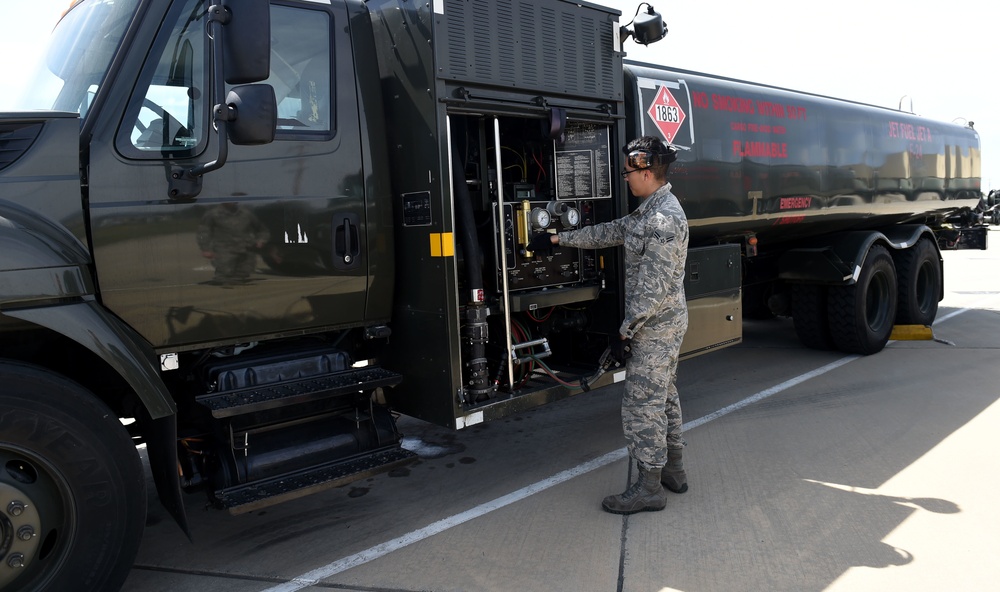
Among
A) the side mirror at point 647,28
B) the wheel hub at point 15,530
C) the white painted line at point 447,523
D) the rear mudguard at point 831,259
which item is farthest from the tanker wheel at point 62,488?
the rear mudguard at point 831,259

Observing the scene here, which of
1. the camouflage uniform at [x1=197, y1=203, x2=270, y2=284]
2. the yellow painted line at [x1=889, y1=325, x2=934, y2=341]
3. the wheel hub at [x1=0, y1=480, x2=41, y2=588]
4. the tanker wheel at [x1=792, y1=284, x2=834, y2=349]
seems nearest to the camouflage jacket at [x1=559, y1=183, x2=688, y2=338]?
the camouflage uniform at [x1=197, y1=203, x2=270, y2=284]

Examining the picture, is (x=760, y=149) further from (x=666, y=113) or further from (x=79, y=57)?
(x=79, y=57)

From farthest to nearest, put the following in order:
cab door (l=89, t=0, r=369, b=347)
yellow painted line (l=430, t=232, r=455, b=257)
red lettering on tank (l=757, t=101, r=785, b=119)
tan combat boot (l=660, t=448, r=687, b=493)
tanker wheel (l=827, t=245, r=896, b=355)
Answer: tanker wheel (l=827, t=245, r=896, b=355) < red lettering on tank (l=757, t=101, r=785, b=119) < tan combat boot (l=660, t=448, r=687, b=493) < yellow painted line (l=430, t=232, r=455, b=257) < cab door (l=89, t=0, r=369, b=347)

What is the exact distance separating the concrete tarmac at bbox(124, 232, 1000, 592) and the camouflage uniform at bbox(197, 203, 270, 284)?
144 cm

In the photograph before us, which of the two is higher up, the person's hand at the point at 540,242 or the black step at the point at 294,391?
the person's hand at the point at 540,242

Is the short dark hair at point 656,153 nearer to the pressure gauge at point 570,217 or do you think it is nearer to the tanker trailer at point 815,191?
the pressure gauge at point 570,217

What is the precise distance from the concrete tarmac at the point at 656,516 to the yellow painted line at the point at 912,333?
2.35 m

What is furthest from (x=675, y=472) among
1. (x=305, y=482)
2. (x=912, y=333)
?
(x=912, y=333)

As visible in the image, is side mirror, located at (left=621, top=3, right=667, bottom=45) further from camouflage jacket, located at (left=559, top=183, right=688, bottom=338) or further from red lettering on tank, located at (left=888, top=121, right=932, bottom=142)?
red lettering on tank, located at (left=888, top=121, right=932, bottom=142)

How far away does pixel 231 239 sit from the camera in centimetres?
337

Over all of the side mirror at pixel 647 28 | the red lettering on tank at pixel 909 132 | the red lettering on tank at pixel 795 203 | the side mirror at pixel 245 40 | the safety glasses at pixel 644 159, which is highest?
the side mirror at pixel 647 28

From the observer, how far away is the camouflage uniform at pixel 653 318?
12.7 ft

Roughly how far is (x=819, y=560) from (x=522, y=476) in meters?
1.82

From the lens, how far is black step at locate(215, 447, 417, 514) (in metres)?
3.20
